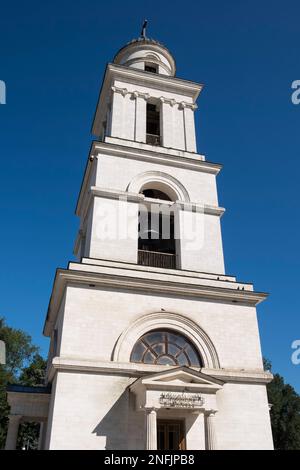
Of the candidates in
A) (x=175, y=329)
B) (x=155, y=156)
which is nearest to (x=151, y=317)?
(x=175, y=329)

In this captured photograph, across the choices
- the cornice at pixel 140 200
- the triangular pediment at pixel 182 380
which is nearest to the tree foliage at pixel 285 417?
the cornice at pixel 140 200

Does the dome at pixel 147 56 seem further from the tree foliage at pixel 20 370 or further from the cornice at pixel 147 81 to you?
the tree foliage at pixel 20 370

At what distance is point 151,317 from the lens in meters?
16.3

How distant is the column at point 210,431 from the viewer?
45.4 feet

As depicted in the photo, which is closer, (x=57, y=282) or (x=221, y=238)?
(x=57, y=282)

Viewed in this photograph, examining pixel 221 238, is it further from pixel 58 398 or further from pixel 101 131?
pixel 101 131

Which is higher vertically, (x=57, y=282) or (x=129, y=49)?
(x=129, y=49)

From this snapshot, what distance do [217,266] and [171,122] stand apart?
943cm

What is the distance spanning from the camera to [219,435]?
48.0 feet

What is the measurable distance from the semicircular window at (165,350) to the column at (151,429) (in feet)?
7.19

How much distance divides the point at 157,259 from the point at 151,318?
358 centimetres

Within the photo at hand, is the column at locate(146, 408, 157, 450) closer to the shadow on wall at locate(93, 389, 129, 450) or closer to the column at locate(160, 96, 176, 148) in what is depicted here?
the shadow on wall at locate(93, 389, 129, 450)
